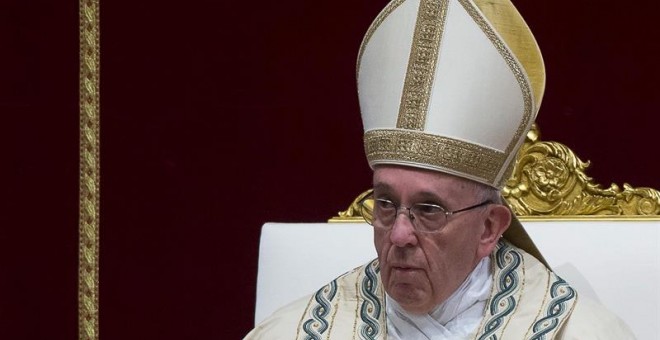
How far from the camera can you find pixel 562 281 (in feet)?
8.89

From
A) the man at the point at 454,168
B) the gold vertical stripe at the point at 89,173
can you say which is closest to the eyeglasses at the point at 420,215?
the man at the point at 454,168

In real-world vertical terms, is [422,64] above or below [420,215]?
above

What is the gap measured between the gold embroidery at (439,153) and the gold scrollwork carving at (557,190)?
0.47 metres

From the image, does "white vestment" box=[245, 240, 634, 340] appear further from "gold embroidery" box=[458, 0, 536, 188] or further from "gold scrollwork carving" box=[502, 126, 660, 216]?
"gold scrollwork carving" box=[502, 126, 660, 216]

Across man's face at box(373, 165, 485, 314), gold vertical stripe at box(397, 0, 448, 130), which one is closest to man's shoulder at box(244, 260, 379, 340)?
man's face at box(373, 165, 485, 314)

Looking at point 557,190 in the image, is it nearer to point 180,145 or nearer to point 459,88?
point 459,88

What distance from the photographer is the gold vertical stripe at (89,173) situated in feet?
11.9

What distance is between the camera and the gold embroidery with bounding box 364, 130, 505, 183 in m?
2.60

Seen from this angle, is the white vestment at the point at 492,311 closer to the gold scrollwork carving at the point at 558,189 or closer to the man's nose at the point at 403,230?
the man's nose at the point at 403,230

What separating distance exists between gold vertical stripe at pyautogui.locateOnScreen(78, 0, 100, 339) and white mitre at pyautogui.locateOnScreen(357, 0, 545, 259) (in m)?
1.14

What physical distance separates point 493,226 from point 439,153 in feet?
0.51

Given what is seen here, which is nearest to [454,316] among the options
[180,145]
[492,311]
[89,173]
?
[492,311]

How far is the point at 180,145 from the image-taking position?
361 centimetres

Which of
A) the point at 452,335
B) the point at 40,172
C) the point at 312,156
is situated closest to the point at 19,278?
the point at 40,172
